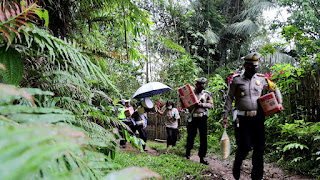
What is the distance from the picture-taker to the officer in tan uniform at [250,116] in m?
3.47

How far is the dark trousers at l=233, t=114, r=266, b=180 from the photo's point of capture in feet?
11.3

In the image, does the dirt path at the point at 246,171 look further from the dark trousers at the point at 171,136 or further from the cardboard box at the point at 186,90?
the dark trousers at the point at 171,136

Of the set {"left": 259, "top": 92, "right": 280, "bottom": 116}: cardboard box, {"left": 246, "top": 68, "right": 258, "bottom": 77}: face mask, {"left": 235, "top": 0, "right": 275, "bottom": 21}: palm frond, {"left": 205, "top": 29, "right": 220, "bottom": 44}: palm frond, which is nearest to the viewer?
{"left": 259, "top": 92, "right": 280, "bottom": 116}: cardboard box

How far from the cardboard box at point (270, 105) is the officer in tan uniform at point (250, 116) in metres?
0.10

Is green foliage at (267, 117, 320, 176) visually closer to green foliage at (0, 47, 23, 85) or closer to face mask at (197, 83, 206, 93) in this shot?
face mask at (197, 83, 206, 93)

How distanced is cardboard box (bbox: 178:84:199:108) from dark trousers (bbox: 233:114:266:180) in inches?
55.4

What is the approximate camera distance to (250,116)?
352 cm

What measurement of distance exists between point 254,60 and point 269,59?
39.8ft

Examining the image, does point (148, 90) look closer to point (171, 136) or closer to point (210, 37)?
point (171, 136)

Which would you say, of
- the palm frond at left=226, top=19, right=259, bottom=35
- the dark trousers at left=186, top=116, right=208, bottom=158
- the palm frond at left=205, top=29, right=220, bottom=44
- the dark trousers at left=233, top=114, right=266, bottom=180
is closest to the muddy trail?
the dark trousers at left=186, top=116, right=208, bottom=158

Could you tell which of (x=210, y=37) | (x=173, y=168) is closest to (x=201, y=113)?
(x=173, y=168)

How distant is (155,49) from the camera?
13.4 meters

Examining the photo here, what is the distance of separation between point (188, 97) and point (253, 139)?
1.76 m

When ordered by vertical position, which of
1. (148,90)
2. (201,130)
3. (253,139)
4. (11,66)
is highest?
(11,66)
